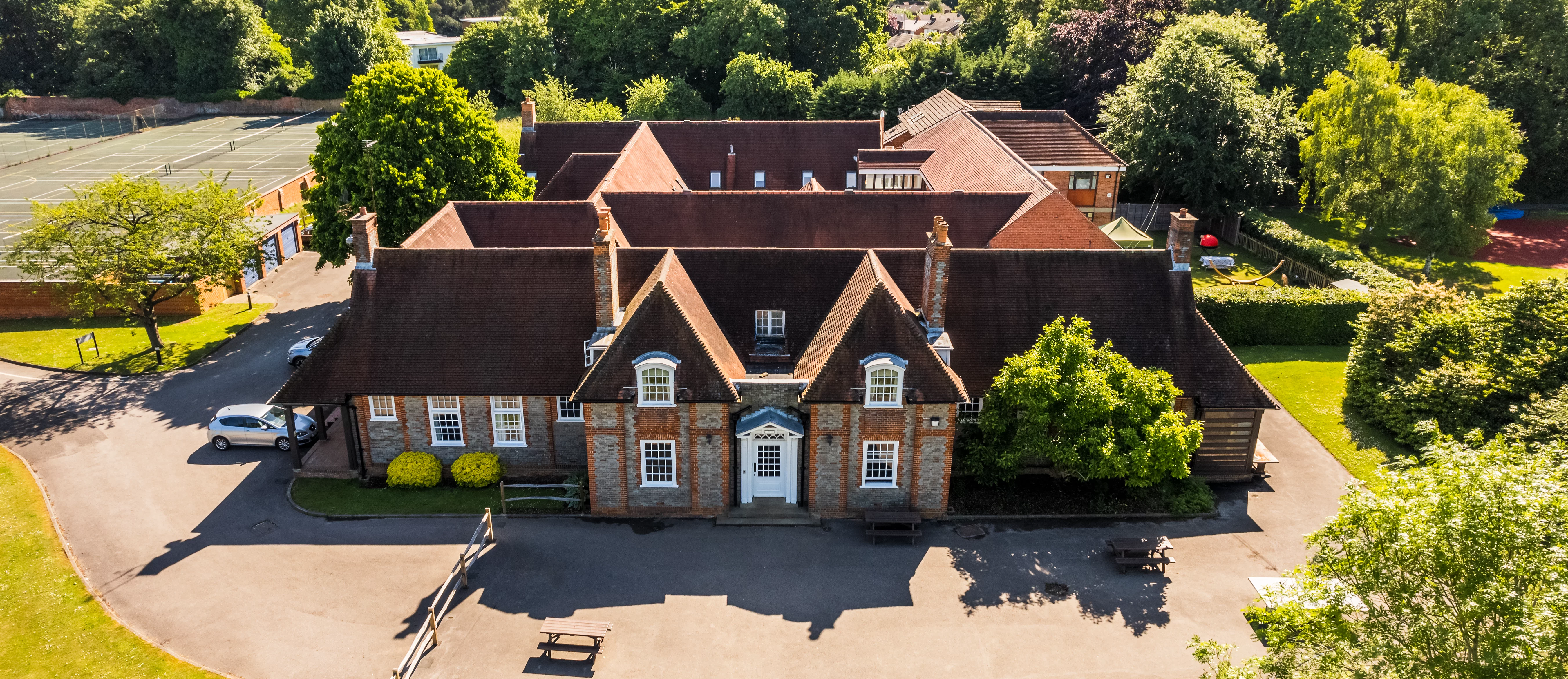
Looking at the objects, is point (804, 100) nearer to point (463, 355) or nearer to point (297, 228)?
point (297, 228)

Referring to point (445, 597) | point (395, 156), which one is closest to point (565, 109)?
point (395, 156)

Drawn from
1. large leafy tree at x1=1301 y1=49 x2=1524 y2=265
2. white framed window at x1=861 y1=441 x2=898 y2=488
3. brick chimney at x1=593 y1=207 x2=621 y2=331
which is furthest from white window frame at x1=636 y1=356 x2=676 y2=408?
large leafy tree at x1=1301 y1=49 x2=1524 y2=265

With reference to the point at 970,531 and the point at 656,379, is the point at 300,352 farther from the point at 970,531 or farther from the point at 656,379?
the point at 970,531

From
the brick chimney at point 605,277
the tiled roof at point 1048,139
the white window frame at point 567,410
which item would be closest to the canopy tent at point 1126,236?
the tiled roof at point 1048,139

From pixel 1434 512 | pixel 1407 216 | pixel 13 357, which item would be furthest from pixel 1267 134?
pixel 13 357

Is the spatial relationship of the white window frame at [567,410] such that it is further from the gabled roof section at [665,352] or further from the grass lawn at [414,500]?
the gabled roof section at [665,352]

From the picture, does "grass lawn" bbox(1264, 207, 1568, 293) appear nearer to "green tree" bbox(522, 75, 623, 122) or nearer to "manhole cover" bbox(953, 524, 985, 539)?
"manhole cover" bbox(953, 524, 985, 539)
